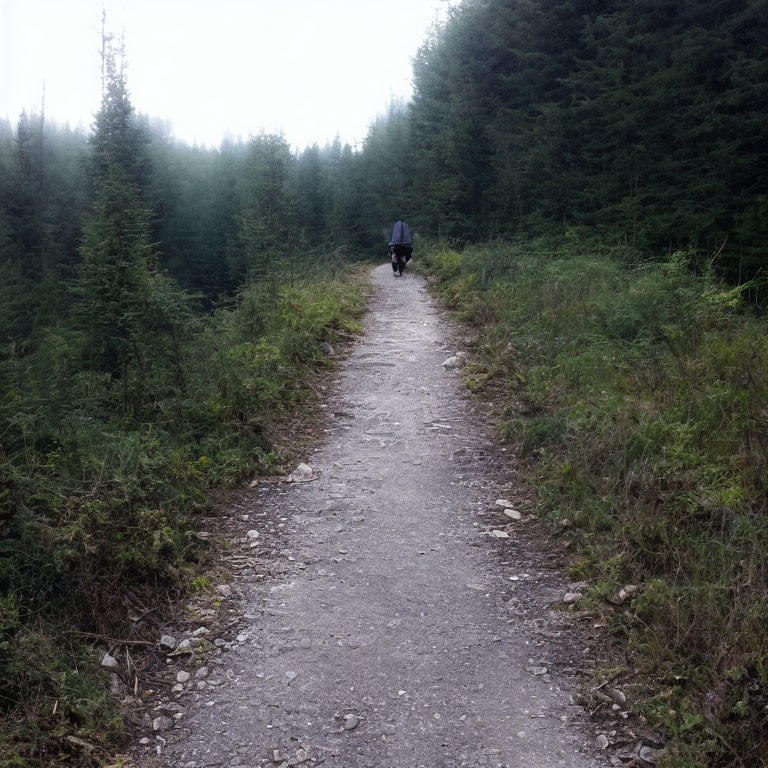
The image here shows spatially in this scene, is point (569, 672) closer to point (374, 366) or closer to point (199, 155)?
point (374, 366)

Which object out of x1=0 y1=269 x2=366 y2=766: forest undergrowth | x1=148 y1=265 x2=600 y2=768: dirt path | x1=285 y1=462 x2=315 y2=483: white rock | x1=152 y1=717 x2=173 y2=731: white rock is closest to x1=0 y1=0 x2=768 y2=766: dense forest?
x1=0 y1=269 x2=366 y2=766: forest undergrowth

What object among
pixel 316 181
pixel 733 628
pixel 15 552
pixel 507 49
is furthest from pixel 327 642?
pixel 316 181

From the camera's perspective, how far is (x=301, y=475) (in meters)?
6.52

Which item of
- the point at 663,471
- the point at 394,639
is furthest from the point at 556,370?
the point at 394,639

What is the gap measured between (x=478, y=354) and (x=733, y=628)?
6.79 metres

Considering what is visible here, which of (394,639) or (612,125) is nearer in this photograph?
(394,639)

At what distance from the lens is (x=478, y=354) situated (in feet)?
32.7

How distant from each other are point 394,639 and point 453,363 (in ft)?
20.5

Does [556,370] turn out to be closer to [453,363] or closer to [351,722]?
[453,363]

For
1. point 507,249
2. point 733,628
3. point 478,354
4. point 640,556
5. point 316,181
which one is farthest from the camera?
point 316,181

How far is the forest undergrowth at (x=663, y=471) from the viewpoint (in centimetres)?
330

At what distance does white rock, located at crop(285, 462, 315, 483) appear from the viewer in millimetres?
6414

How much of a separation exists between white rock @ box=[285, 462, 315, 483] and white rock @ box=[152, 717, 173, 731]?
10.2 feet

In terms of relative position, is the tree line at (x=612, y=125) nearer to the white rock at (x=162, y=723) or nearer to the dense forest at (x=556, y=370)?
the dense forest at (x=556, y=370)
